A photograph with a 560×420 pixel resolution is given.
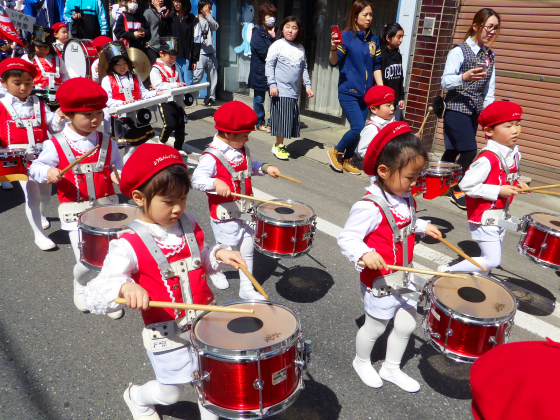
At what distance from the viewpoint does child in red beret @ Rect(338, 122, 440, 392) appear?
255 cm

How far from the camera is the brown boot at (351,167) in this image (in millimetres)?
7184

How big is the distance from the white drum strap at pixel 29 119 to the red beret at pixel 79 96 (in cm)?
151

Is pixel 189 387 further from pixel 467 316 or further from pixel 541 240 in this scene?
pixel 541 240

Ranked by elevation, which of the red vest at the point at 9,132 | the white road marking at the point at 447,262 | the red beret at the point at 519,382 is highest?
the red beret at the point at 519,382

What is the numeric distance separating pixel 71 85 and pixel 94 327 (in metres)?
1.78

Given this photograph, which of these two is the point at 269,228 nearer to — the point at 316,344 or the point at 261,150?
the point at 316,344

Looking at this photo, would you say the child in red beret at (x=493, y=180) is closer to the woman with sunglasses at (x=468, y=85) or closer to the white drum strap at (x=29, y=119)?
the woman with sunglasses at (x=468, y=85)

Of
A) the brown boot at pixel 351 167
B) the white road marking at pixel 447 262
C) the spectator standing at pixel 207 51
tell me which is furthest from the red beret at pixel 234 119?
the spectator standing at pixel 207 51

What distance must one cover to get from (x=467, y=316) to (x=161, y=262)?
1.55m

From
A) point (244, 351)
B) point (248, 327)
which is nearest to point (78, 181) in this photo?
point (248, 327)

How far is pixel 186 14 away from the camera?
388 inches

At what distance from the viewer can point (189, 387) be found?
292cm

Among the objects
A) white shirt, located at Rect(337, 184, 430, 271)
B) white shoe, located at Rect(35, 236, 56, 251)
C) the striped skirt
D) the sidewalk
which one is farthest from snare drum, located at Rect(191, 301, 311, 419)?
the striped skirt

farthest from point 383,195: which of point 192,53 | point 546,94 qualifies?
point 192,53
